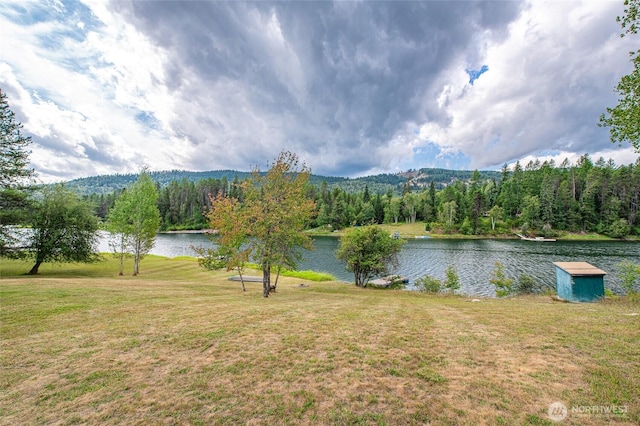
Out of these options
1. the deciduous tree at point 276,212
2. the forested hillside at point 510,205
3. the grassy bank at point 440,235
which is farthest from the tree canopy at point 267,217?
the forested hillside at point 510,205

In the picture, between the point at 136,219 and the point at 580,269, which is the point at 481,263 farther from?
the point at 136,219

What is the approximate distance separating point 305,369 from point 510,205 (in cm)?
13304

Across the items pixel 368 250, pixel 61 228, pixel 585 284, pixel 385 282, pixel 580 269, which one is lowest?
pixel 385 282

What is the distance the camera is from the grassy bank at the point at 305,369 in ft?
17.6

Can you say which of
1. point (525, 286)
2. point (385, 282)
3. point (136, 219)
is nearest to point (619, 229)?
point (525, 286)

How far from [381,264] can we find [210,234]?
791 inches

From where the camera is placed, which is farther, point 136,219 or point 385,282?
point 385,282

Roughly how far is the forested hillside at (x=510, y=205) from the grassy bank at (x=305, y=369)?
72.6 meters

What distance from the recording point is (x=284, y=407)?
5.56 meters

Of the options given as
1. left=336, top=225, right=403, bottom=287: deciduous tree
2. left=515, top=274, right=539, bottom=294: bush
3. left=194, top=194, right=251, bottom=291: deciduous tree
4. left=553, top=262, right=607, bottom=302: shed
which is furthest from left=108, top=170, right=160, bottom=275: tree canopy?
left=515, top=274, right=539, bottom=294: bush

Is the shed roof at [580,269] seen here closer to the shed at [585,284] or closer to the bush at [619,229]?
the shed at [585,284]

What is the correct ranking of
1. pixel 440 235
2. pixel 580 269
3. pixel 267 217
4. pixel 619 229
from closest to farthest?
pixel 267 217 → pixel 580 269 → pixel 619 229 → pixel 440 235

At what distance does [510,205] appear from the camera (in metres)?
114

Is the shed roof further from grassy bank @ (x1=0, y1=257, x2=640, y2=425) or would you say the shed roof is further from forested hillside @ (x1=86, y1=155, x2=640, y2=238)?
forested hillside @ (x1=86, y1=155, x2=640, y2=238)
